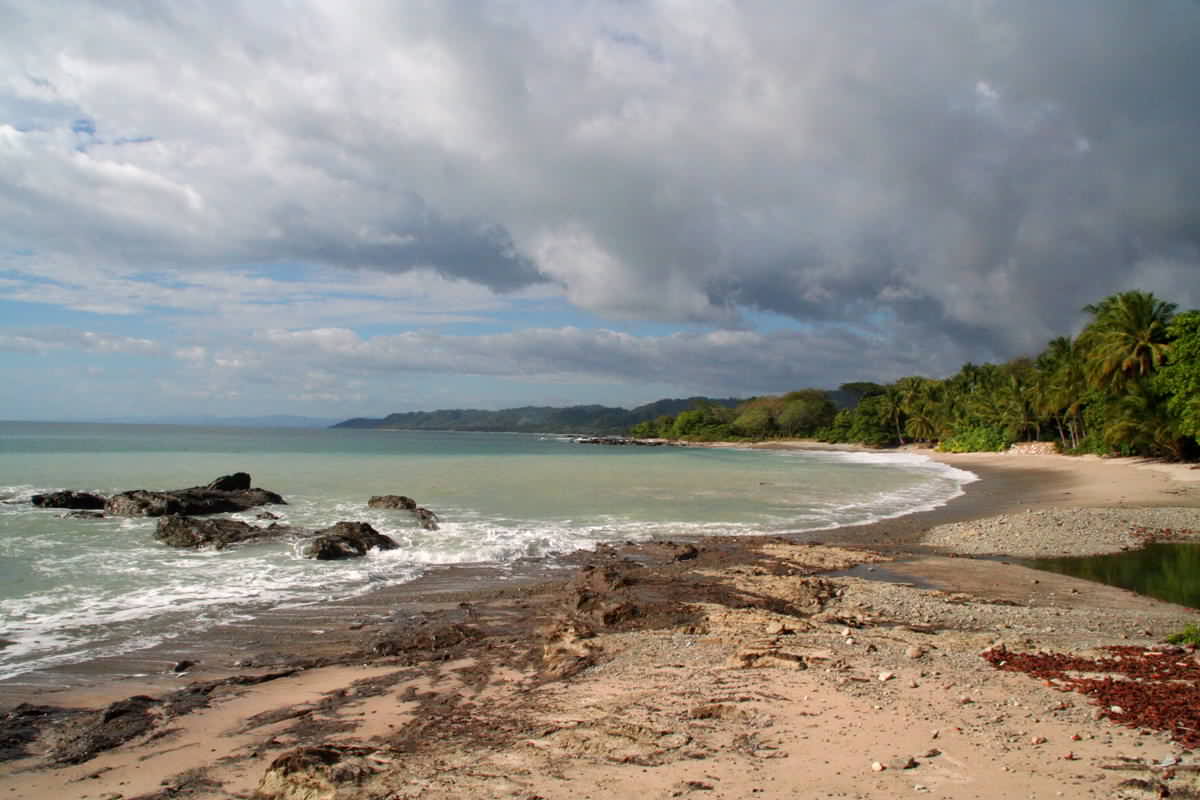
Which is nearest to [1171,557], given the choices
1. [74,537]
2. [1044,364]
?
[74,537]

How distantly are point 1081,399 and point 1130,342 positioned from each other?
1107 centimetres

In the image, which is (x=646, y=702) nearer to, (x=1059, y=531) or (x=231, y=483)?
(x=1059, y=531)

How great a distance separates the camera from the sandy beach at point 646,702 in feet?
15.4

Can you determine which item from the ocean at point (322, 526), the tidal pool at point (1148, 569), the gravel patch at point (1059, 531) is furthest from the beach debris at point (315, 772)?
the gravel patch at point (1059, 531)

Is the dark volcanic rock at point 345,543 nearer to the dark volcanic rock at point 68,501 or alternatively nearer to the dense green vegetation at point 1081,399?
the dark volcanic rock at point 68,501

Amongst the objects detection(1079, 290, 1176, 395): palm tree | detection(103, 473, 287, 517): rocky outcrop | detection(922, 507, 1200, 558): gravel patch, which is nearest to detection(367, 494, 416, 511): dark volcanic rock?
detection(103, 473, 287, 517): rocky outcrop

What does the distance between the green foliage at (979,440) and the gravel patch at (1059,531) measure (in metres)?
53.1

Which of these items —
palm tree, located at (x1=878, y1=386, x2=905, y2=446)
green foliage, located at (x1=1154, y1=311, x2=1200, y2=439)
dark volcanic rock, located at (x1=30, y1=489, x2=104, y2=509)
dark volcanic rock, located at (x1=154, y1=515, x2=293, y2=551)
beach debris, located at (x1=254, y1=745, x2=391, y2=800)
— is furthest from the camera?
palm tree, located at (x1=878, y1=386, x2=905, y2=446)

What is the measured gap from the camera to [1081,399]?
167ft

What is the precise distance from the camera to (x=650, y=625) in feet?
29.7

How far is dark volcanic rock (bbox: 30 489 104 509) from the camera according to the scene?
2186cm

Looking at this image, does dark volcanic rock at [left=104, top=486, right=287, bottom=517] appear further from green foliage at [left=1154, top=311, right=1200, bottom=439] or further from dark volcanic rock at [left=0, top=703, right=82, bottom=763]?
green foliage at [left=1154, top=311, right=1200, bottom=439]

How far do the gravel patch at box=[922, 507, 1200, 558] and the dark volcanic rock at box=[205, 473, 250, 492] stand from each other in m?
24.0

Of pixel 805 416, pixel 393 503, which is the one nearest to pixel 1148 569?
pixel 393 503
